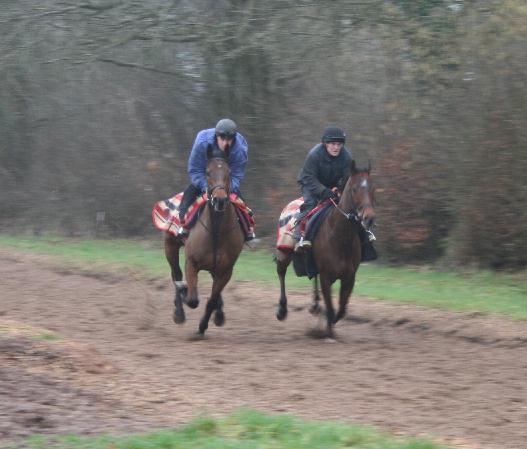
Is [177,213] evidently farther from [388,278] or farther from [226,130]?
[388,278]

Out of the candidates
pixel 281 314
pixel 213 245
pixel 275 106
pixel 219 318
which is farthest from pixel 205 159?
pixel 275 106

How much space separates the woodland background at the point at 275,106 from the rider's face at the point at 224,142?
6.58m

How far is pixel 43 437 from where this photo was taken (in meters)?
7.11

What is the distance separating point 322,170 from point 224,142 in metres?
1.45

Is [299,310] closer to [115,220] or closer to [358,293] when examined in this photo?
[358,293]

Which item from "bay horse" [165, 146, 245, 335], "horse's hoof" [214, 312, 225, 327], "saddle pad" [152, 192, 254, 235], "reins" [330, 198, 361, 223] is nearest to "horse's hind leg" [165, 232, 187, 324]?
"saddle pad" [152, 192, 254, 235]

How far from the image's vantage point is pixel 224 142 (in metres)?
12.3

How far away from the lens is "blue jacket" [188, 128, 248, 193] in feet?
40.8

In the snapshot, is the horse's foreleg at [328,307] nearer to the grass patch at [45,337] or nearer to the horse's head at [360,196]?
the horse's head at [360,196]

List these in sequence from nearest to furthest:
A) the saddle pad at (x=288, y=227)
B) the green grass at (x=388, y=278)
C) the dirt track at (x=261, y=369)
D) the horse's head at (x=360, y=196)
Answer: the dirt track at (x=261, y=369), the horse's head at (x=360, y=196), the saddle pad at (x=288, y=227), the green grass at (x=388, y=278)

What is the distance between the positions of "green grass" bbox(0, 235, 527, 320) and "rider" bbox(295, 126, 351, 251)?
2.79 m

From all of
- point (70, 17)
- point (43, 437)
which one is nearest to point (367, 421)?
point (43, 437)

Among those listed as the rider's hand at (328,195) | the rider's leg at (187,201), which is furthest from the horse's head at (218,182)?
the rider's hand at (328,195)

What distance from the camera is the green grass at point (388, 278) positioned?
48.9ft
